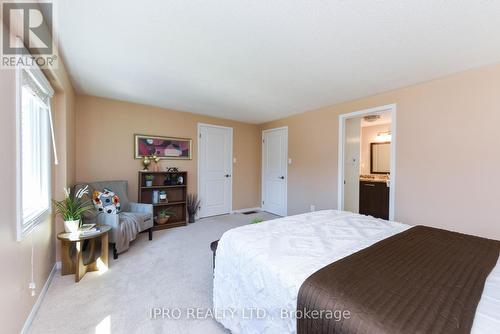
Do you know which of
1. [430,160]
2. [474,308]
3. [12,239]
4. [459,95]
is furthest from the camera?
[430,160]

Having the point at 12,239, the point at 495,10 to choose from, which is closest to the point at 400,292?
the point at 495,10

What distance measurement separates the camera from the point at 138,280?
2.21 meters

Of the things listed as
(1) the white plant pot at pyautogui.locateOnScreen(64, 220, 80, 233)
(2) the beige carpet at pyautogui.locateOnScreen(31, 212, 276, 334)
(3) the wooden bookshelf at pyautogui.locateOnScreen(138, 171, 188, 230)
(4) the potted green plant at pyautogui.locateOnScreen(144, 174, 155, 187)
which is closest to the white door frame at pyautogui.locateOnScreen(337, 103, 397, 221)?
(2) the beige carpet at pyautogui.locateOnScreen(31, 212, 276, 334)

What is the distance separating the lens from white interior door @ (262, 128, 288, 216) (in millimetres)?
4855

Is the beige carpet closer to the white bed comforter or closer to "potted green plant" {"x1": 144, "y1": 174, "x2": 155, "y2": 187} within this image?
the white bed comforter

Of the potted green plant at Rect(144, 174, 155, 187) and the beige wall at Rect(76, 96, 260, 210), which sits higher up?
the beige wall at Rect(76, 96, 260, 210)

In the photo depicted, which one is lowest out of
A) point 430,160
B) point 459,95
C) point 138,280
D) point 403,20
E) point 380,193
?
point 138,280

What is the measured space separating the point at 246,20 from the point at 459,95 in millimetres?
2646

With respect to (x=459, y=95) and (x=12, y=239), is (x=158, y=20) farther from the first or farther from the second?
(x=459, y=95)

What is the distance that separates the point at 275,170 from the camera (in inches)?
201

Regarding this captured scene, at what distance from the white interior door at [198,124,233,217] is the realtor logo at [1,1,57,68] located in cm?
290

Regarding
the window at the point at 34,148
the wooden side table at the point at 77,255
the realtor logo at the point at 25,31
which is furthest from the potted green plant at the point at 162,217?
the realtor logo at the point at 25,31

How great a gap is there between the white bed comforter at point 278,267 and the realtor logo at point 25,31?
1898mm

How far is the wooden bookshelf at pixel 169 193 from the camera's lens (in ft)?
12.6
